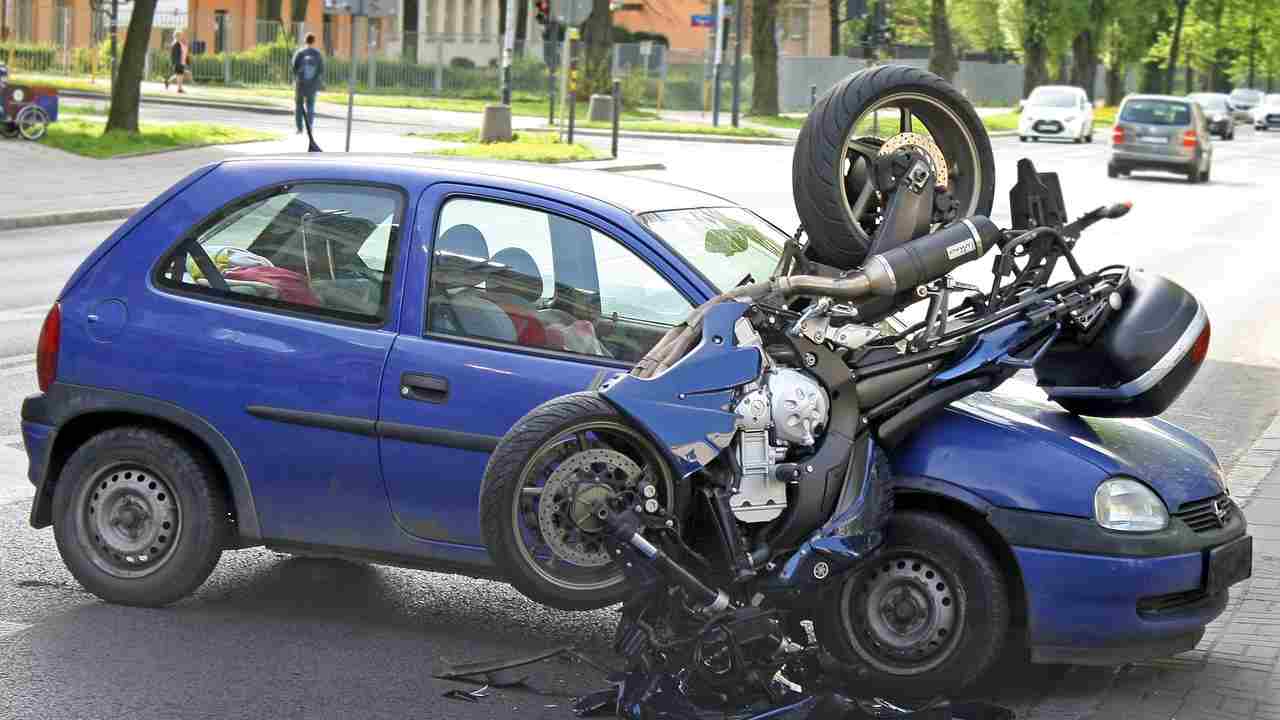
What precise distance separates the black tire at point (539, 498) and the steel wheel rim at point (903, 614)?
643mm

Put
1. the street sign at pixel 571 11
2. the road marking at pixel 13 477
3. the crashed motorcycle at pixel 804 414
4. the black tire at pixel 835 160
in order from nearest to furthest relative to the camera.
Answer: the crashed motorcycle at pixel 804 414, the black tire at pixel 835 160, the road marking at pixel 13 477, the street sign at pixel 571 11

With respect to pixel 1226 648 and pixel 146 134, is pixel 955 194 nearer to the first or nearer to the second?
pixel 1226 648

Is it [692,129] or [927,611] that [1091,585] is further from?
[692,129]

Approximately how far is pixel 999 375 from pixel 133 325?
9.23 ft

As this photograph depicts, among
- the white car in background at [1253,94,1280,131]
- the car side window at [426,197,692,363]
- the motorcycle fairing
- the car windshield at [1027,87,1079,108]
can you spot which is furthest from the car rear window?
the white car in background at [1253,94,1280,131]

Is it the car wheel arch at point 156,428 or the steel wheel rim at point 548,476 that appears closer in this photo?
the steel wheel rim at point 548,476

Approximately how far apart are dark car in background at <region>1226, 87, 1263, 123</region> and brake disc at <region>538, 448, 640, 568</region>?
9043 centimetres

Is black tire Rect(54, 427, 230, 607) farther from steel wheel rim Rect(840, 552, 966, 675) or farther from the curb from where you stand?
the curb

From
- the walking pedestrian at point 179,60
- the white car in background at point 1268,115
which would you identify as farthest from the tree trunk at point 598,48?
the white car in background at point 1268,115

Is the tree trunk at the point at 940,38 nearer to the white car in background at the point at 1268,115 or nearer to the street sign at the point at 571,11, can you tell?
the white car in background at the point at 1268,115

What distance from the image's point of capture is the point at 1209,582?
5.44 metres

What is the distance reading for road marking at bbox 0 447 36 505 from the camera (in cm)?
770

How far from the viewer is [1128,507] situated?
211 inches

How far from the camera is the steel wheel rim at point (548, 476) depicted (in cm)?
514
